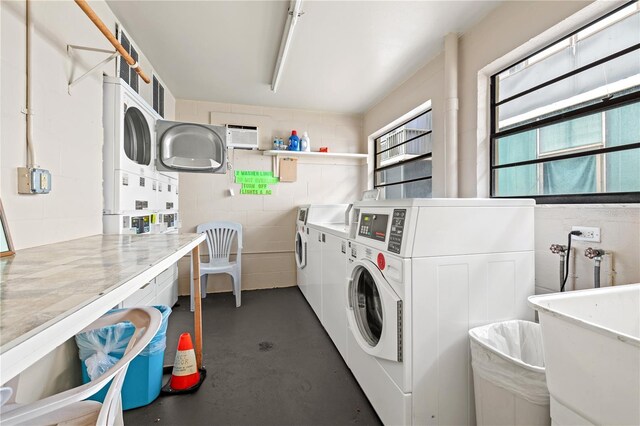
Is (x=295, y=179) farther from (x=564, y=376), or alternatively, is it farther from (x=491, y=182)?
(x=564, y=376)

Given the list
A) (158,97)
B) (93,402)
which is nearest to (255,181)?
(158,97)

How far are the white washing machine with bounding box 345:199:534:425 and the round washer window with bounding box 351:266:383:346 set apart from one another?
146 millimetres

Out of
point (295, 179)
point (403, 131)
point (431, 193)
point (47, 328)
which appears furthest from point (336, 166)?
point (47, 328)

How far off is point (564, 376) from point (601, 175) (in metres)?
1.22

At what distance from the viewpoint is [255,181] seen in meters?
3.80

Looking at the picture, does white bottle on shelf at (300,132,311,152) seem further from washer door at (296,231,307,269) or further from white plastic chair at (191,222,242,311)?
white plastic chair at (191,222,242,311)

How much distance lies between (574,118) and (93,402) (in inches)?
98.9

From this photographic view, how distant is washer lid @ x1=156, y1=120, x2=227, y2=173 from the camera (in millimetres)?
2682

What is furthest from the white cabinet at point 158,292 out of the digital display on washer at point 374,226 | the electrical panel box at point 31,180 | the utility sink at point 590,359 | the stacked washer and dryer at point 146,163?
the utility sink at point 590,359

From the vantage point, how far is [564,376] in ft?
2.85

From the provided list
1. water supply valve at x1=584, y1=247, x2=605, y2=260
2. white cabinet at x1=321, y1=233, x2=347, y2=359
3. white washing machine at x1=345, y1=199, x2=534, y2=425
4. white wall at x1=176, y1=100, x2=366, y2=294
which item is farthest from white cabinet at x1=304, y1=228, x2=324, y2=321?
water supply valve at x1=584, y1=247, x2=605, y2=260

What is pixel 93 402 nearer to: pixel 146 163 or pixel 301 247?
pixel 146 163

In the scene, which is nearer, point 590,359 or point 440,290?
point 590,359

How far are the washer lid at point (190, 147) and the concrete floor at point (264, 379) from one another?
1.62 meters
